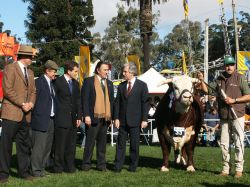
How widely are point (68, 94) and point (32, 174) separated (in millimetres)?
1595

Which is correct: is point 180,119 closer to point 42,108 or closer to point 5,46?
point 42,108

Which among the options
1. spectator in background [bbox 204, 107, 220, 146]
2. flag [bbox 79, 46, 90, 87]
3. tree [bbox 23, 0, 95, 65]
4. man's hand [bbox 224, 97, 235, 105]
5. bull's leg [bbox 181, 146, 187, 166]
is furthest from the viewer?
tree [bbox 23, 0, 95, 65]

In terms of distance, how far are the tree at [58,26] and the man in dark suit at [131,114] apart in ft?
121

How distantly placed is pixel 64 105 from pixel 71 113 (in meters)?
0.21

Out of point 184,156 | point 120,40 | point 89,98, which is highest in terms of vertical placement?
point 120,40

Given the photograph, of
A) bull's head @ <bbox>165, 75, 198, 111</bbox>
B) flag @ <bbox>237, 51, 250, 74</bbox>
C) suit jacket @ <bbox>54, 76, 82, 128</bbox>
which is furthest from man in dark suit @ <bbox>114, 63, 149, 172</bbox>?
flag @ <bbox>237, 51, 250, 74</bbox>

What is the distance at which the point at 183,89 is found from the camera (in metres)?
8.45

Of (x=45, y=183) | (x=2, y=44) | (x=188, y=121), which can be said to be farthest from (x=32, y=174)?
(x=2, y=44)

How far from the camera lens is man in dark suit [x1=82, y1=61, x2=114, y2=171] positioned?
352 inches

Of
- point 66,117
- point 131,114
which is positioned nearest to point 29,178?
point 66,117

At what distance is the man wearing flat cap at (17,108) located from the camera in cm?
754

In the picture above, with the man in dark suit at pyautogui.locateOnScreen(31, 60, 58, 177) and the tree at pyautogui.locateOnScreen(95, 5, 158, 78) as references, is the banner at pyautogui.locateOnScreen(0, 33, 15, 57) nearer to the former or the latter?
the man in dark suit at pyautogui.locateOnScreen(31, 60, 58, 177)

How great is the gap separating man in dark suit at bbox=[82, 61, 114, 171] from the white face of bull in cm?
141

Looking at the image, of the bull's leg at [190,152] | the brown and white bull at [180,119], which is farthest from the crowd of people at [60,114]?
the bull's leg at [190,152]
